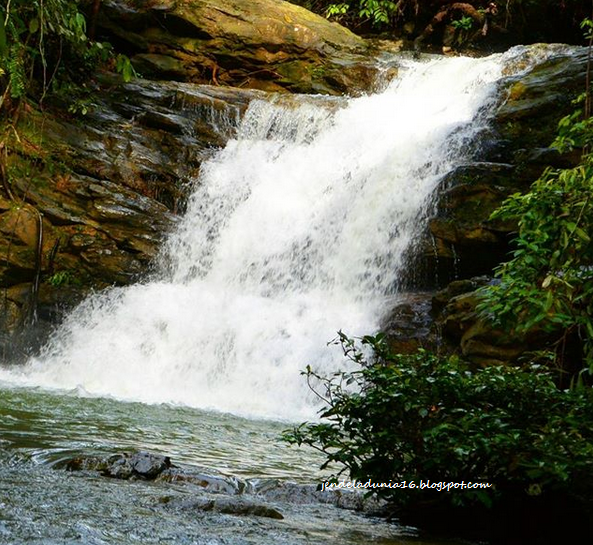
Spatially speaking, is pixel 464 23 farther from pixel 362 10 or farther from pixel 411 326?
pixel 411 326

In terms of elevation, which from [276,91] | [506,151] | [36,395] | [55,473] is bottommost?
[36,395]

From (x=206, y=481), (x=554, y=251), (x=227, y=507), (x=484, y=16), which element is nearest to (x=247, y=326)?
(x=206, y=481)

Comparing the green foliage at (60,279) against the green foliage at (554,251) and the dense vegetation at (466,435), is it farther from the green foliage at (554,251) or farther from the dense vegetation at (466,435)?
the dense vegetation at (466,435)

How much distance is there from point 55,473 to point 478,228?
6940 mm

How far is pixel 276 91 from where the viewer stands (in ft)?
54.3

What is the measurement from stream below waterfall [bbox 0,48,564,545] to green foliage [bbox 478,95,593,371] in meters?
1.48

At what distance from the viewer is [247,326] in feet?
32.4

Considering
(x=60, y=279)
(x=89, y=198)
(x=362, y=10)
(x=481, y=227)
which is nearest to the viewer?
(x=481, y=227)

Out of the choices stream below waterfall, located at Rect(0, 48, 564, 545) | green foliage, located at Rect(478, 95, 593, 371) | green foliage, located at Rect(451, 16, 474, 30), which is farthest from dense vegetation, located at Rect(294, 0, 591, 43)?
green foliage, located at Rect(478, 95, 593, 371)

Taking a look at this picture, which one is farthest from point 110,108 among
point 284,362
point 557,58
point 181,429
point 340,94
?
point 181,429

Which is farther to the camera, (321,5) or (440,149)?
(321,5)

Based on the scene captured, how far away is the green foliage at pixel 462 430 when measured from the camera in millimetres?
3061

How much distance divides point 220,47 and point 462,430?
14.8 metres

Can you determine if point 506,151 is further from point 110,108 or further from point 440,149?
point 110,108
